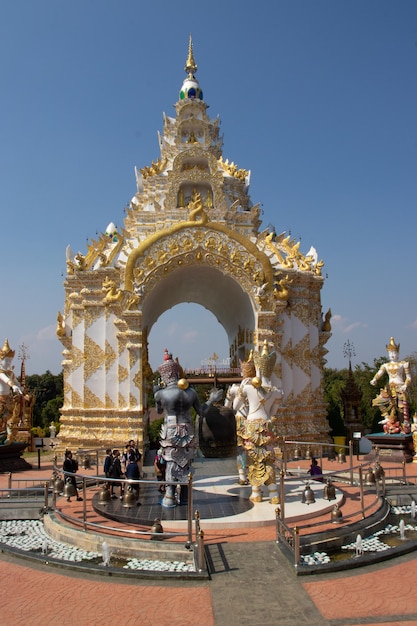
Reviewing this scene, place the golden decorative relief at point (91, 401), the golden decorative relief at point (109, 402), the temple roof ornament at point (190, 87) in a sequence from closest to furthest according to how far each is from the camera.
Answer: the golden decorative relief at point (109, 402) < the golden decorative relief at point (91, 401) < the temple roof ornament at point (190, 87)

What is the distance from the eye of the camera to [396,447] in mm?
17969

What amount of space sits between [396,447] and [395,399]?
1.73m

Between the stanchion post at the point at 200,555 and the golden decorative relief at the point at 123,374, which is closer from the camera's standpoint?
the stanchion post at the point at 200,555

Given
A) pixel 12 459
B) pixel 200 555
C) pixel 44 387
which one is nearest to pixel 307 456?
pixel 12 459

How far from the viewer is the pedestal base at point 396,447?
17.8 m

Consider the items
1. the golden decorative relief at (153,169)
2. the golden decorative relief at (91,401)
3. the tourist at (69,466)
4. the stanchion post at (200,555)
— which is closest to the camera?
the stanchion post at (200,555)

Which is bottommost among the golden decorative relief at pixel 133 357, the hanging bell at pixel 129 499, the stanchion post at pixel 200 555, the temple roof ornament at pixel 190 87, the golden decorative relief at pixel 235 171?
the stanchion post at pixel 200 555

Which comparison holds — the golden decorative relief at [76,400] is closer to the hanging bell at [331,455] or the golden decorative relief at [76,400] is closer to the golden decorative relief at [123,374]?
the golden decorative relief at [123,374]

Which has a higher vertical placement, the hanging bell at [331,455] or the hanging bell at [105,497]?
the hanging bell at [105,497]

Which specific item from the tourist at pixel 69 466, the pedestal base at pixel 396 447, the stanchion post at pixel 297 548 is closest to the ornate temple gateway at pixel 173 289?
the pedestal base at pixel 396 447

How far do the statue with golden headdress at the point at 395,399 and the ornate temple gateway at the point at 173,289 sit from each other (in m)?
2.58

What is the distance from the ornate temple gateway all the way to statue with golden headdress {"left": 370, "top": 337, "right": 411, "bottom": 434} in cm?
258

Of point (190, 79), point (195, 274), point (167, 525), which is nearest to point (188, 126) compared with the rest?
point (190, 79)

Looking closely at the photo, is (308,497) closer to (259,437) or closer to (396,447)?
(259,437)
